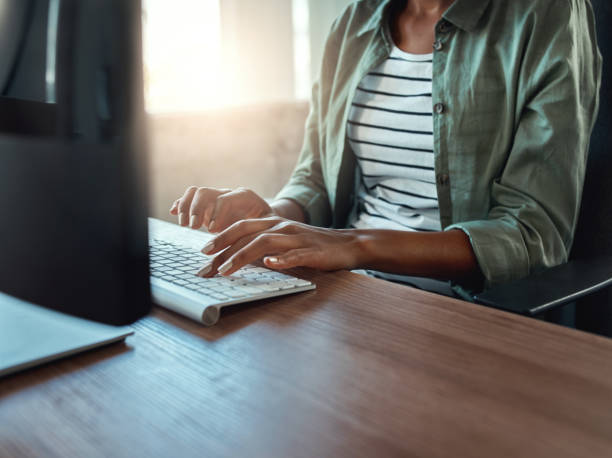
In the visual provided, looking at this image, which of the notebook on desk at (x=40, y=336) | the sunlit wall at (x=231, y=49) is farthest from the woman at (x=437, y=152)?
the sunlit wall at (x=231, y=49)

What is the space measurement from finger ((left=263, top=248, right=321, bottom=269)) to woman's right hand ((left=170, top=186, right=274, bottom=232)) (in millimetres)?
249

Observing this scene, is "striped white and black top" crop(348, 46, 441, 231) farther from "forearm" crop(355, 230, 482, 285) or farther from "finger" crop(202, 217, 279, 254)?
"finger" crop(202, 217, 279, 254)

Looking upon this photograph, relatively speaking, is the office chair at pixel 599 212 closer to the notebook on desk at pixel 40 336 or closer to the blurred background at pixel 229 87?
the notebook on desk at pixel 40 336

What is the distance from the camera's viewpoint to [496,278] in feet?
2.86

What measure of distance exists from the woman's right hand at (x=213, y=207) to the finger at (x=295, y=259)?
25 centimetres

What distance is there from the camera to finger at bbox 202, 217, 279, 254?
76cm

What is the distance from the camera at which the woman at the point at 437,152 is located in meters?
0.85

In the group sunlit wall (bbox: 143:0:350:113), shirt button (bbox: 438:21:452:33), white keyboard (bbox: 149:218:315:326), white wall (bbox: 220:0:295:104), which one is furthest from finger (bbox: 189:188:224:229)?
white wall (bbox: 220:0:295:104)

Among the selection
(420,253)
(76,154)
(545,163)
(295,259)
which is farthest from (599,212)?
(76,154)

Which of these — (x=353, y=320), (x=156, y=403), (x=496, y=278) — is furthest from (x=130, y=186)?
(x=496, y=278)

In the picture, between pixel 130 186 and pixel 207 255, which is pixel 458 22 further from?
pixel 130 186

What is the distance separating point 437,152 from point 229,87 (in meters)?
1.36

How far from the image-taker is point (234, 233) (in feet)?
2.54

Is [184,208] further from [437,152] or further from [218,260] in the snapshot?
[437,152]
